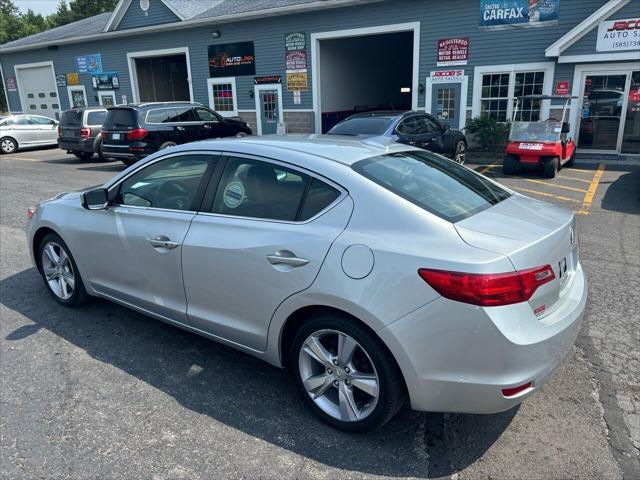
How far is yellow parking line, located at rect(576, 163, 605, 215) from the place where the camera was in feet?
26.8

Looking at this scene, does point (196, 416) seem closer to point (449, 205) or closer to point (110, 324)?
point (110, 324)

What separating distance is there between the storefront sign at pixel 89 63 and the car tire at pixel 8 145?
6.22 m

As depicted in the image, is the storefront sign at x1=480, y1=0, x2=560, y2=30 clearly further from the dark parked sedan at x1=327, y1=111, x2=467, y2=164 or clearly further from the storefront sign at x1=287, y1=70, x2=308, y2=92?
the storefront sign at x1=287, y1=70, x2=308, y2=92

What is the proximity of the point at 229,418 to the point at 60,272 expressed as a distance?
246 cm

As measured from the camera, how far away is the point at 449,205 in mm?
2875

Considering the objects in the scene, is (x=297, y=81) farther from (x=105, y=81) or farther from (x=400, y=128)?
(x=105, y=81)

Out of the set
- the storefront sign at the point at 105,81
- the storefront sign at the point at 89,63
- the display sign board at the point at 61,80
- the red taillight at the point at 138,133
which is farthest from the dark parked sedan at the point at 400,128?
the display sign board at the point at 61,80

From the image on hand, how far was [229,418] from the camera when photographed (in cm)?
300

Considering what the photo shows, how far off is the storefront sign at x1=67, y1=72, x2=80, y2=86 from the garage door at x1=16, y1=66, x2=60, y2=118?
4.86 ft

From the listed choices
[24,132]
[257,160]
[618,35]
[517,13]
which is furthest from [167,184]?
[24,132]

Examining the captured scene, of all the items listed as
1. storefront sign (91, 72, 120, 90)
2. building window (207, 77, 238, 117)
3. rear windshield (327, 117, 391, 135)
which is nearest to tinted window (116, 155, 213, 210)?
rear windshield (327, 117, 391, 135)

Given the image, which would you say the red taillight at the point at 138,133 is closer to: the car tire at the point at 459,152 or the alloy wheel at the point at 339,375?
the car tire at the point at 459,152

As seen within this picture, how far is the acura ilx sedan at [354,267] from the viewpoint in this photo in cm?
239

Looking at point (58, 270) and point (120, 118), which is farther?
point (120, 118)
